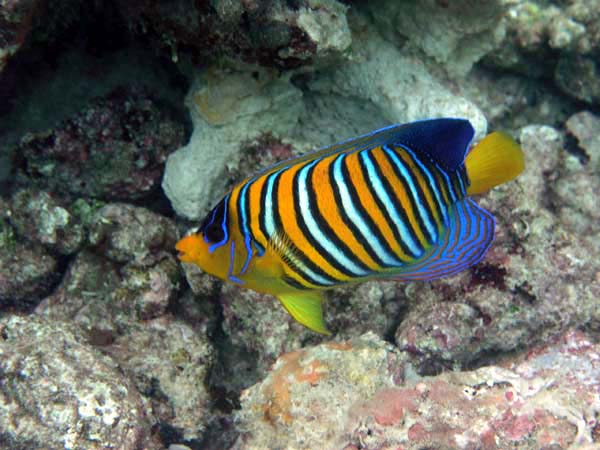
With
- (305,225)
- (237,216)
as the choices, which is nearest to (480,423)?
(305,225)

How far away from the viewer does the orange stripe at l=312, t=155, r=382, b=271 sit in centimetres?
192

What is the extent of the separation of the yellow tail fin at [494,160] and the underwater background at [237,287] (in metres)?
1.15

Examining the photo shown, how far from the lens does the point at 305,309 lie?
2189 mm

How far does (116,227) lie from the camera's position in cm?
375

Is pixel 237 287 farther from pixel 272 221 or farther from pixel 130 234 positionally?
pixel 272 221

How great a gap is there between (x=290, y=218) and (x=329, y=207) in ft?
0.52

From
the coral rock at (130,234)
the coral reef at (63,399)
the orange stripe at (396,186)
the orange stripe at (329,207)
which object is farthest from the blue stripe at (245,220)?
the coral rock at (130,234)

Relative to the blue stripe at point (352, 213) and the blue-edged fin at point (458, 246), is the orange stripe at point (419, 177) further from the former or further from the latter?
the blue stripe at point (352, 213)

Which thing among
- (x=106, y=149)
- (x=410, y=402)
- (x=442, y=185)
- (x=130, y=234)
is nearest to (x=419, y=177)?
(x=442, y=185)

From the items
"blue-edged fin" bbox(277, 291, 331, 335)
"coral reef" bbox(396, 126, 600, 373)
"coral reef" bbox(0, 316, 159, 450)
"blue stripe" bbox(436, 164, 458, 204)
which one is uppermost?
"blue stripe" bbox(436, 164, 458, 204)

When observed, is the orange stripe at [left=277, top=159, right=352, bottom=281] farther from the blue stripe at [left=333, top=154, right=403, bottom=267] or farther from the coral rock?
the coral rock

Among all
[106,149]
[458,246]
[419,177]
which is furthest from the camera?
[106,149]

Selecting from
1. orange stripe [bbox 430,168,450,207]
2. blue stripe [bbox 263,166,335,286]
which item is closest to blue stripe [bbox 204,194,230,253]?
blue stripe [bbox 263,166,335,286]

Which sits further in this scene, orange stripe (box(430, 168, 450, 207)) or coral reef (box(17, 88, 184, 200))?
coral reef (box(17, 88, 184, 200))
